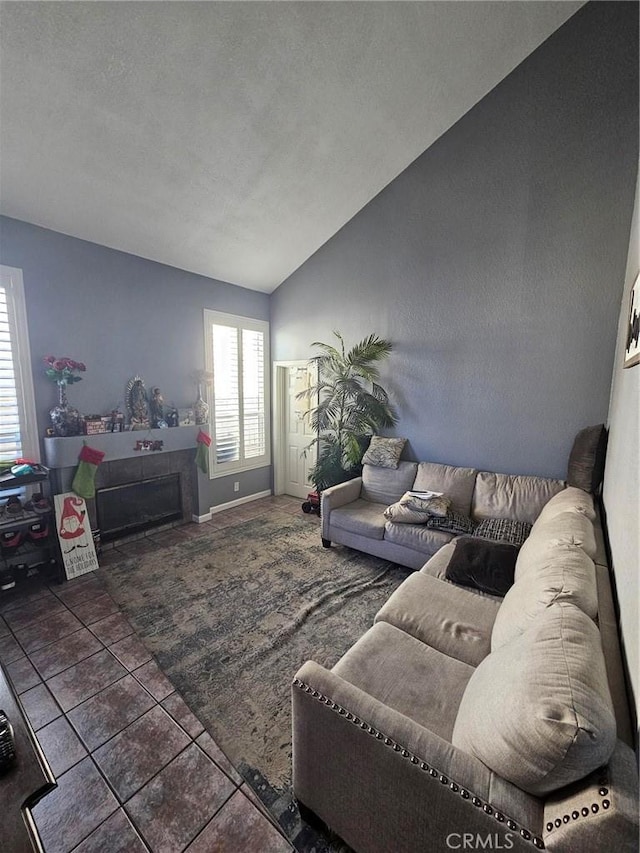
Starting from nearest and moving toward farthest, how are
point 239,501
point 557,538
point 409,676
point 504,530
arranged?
point 409,676
point 557,538
point 504,530
point 239,501

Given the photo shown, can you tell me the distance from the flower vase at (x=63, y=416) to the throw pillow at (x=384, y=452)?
2737 millimetres

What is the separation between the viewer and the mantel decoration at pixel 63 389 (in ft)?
9.09

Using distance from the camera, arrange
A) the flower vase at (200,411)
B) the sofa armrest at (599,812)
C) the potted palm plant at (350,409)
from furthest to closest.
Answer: the flower vase at (200,411), the potted palm plant at (350,409), the sofa armrest at (599,812)

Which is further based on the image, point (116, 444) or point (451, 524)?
point (116, 444)

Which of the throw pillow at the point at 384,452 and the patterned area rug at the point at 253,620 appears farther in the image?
the throw pillow at the point at 384,452

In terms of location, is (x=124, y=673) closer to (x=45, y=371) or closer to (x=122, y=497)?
(x=122, y=497)

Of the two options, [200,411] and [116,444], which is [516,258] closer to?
[200,411]

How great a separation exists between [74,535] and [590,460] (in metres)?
4.08

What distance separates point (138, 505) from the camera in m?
3.50

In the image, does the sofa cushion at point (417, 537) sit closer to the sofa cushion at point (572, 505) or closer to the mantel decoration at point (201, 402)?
the sofa cushion at point (572, 505)

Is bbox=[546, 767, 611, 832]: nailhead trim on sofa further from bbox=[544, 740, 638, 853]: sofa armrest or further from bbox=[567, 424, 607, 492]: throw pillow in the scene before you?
bbox=[567, 424, 607, 492]: throw pillow

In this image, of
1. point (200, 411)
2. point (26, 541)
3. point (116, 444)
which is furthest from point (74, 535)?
point (200, 411)

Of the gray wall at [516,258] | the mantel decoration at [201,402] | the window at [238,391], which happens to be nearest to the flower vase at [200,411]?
the mantel decoration at [201,402]

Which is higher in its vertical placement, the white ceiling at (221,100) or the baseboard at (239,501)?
the white ceiling at (221,100)
